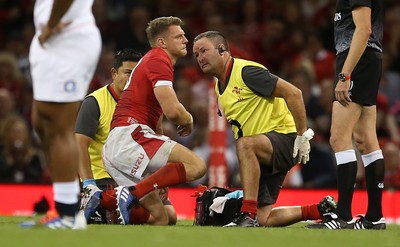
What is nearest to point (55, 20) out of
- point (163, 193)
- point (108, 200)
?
point (108, 200)

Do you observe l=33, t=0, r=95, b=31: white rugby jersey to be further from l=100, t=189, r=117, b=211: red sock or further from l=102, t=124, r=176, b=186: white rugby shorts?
l=100, t=189, r=117, b=211: red sock

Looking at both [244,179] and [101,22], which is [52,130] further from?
[101,22]

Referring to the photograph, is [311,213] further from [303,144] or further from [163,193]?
[163,193]

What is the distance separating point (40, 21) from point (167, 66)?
5.98 feet

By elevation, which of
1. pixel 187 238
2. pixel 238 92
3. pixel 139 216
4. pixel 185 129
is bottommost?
pixel 139 216

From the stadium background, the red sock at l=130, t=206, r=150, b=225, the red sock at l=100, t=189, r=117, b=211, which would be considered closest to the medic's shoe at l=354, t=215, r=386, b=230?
the red sock at l=130, t=206, r=150, b=225

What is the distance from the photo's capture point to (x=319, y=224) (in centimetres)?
800

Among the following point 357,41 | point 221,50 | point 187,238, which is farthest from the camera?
point 221,50

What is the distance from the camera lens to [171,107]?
800cm

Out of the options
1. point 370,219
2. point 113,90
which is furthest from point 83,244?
point 113,90

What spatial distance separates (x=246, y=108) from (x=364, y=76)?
1.07 meters

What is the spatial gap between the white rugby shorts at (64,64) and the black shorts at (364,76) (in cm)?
229

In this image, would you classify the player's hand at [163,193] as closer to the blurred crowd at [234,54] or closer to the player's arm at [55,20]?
the player's arm at [55,20]

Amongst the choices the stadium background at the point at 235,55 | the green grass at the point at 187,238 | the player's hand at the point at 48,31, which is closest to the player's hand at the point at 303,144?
the green grass at the point at 187,238
